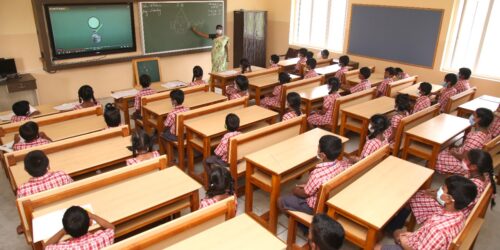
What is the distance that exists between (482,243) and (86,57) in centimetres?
695

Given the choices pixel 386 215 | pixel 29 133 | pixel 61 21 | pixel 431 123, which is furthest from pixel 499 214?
pixel 61 21

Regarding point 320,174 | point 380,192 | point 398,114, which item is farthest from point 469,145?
point 320,174

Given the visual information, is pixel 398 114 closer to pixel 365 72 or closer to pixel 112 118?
pixel 365 72

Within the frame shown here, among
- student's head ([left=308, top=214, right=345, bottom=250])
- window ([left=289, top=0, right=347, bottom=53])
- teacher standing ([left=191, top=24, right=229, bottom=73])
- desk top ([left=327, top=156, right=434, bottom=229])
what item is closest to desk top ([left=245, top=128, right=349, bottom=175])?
desk top ([left=327, top=156, right=434, bottom=229])

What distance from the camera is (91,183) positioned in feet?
9.16

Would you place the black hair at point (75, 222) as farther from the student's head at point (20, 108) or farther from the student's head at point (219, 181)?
the student's head at point (20, 108)

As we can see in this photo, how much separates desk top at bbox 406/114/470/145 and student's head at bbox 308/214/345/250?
96.8 inches

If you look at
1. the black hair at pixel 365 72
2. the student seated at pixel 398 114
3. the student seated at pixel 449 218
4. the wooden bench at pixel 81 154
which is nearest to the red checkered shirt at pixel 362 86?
the black hair at pixel 365 72

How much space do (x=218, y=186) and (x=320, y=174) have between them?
90cm

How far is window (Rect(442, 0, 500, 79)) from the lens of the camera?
6375 mm

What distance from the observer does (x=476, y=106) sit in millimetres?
5191

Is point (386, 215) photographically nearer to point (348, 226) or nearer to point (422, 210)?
point (348, 226)

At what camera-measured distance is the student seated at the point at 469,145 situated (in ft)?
12.9

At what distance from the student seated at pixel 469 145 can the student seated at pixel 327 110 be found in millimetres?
1606
